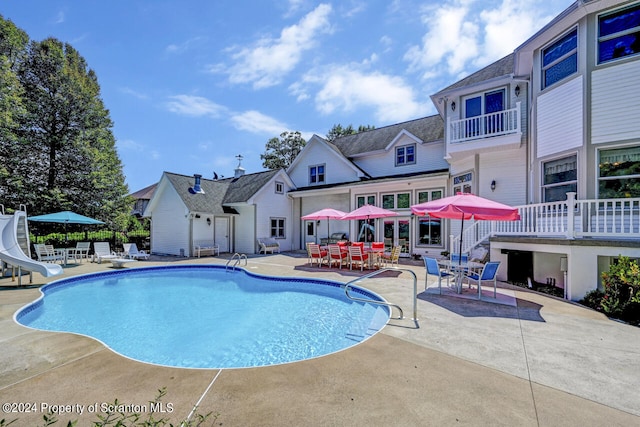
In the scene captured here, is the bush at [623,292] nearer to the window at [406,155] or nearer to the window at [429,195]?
the window at [429,195]

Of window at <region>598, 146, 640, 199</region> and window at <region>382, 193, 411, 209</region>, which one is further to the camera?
window at <region>382, 193, 411, 209</region>

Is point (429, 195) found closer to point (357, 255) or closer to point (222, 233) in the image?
point (357, 255)

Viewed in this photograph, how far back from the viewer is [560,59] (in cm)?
954

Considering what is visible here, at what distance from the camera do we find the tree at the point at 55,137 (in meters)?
18.9

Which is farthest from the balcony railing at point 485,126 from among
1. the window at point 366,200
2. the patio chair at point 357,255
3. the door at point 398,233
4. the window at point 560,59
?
the patio chair at point 357,255

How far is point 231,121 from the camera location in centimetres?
2145

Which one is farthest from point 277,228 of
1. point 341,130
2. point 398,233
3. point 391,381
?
point 341,130

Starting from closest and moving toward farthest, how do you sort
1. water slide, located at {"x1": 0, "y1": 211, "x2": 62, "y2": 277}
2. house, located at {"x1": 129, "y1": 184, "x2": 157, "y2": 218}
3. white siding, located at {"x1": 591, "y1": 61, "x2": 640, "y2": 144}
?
white siding, located at {"x1": 591, "y1": 61, "x2": 640, "y2": 144} < water slide, located at {"x1": 0, "y1": 211, "x2": 62, "y2": 277} < house, located at {"x1": 129, "y1": 184, "x2": 157, "y2": 218}

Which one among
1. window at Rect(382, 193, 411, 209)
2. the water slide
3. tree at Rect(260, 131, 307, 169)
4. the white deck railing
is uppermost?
tree at Rect(260, 131, 307, 169)

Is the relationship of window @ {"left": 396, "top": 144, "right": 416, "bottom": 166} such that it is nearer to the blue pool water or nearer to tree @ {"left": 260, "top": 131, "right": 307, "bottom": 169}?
the blue pool water

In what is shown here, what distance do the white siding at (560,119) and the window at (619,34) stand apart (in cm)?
90

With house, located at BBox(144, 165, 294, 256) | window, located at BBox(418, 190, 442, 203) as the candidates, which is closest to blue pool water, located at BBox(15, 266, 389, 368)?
house, located at BBox(144, 165, 294, 256)

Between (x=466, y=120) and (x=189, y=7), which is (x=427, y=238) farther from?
(x=189, y=7)

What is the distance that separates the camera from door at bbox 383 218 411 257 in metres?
16.7
